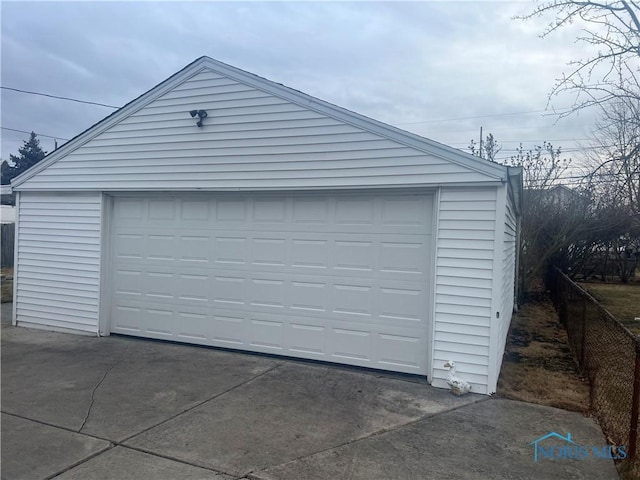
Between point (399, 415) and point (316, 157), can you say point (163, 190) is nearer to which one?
point (316, 157)

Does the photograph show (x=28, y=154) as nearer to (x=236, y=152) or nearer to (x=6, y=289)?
(x=6, y=289)

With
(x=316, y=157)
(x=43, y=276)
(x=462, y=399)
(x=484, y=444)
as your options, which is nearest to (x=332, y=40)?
(x=316, y=157)

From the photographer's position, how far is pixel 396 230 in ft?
20.0

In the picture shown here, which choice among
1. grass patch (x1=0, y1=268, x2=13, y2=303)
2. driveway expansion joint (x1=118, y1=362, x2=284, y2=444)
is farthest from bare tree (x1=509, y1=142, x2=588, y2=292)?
grass patch (x1=0, y1=268, x2=13, y2=303)

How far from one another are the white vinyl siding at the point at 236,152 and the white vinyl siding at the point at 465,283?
32 cm

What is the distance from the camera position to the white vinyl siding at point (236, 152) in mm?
5977

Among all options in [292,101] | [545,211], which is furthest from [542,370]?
[545,211]

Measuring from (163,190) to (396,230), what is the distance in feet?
12.2

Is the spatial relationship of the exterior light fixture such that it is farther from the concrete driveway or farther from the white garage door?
the concrete driveway

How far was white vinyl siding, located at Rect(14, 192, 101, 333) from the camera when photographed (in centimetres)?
789

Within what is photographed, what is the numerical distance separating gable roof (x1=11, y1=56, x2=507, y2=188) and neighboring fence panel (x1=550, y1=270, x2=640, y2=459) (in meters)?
2.32

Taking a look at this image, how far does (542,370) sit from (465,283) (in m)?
2.26

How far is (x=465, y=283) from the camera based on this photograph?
18.2 feet

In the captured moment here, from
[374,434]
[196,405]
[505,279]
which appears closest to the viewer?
[374,434]
